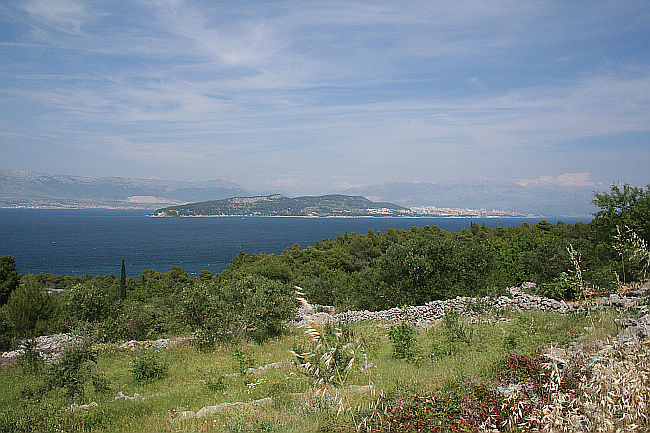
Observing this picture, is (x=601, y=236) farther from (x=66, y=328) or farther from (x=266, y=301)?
(x=66, y=328)

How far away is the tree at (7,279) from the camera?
36.1 m

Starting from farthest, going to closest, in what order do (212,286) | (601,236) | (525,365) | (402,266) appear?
1. (601,236)
2. (402,266)
3. (212,286)
4. (525,365)

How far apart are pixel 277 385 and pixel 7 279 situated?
40.3 m

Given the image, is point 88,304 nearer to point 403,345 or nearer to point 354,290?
point 403,345

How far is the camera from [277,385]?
336 inches

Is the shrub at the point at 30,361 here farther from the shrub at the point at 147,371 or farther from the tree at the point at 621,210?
the tree at the point at 621,210

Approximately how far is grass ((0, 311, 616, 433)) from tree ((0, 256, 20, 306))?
1151 inches

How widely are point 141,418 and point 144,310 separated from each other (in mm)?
14606

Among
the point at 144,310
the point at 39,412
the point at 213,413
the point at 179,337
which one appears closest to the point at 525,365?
the point at 213,413

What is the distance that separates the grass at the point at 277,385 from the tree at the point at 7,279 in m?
29.2

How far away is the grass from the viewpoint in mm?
6141

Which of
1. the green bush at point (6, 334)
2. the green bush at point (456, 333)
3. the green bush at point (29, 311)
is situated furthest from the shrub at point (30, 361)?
the green bush at point (456, 333)

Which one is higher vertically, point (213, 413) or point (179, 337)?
point (213, 413)

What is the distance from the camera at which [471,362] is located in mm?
8367
